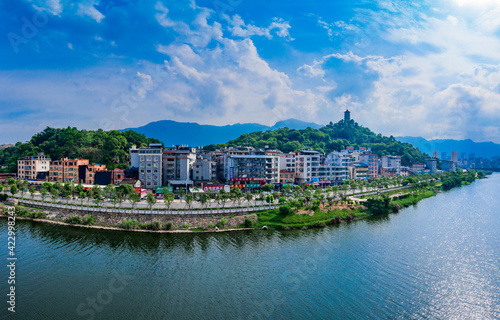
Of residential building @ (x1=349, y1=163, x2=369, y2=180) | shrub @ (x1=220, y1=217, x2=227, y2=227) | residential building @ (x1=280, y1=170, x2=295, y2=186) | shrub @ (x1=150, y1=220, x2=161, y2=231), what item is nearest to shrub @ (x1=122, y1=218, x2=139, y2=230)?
shrub @ (x1=150, y1=220, x2=161, y2=231)

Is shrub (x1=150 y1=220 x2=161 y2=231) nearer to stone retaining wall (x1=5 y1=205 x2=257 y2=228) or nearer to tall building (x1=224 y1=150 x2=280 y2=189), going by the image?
stone retaining wall (x1=5 y1=205 x2=257 y2=228)

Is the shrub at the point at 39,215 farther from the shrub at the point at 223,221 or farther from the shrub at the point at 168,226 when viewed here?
the shrub at the point at 223,221

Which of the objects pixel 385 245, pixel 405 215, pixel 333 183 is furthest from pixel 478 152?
pixel 385 245

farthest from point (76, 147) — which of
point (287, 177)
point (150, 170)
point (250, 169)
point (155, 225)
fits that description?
point (287, 177)

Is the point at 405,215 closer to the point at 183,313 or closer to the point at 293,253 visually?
the point at 293,253

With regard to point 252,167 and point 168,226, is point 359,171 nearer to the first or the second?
point 252,167

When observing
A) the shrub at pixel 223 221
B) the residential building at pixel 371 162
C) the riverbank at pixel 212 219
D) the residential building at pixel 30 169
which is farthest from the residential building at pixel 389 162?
the residential building at pixel 30 169
